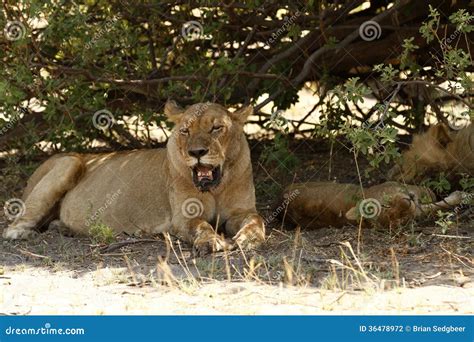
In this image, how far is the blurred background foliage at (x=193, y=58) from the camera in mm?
7945

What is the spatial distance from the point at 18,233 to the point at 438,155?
3.36m

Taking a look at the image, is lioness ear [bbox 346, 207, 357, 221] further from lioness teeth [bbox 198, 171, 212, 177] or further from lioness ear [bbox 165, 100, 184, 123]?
lioness ear [bbox 165, 100, 184, 123]

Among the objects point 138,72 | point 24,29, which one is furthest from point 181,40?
point 24,29

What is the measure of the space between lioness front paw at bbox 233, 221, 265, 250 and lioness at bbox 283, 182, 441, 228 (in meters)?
0.65

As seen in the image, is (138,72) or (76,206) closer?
(76,206)

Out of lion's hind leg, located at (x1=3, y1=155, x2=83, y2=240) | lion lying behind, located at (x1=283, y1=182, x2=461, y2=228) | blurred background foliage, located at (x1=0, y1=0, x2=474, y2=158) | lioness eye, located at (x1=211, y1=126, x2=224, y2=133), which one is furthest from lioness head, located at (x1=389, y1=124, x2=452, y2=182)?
lion's hind leg, located at (x1=3, y1=155, x2=83, y2=240)

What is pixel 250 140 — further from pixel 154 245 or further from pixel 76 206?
pixel 154 245

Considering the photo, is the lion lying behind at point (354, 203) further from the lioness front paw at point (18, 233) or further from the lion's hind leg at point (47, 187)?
the lioness front paw at point (18, 233)

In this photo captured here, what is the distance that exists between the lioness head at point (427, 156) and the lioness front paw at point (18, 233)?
292 centimetres

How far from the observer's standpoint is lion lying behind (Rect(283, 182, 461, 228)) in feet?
23.0

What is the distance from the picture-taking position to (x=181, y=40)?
9.02 m

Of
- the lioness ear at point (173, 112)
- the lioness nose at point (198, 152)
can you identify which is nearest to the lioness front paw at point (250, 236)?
the lioness nose at point (198, 152)

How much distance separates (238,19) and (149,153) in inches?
57.7

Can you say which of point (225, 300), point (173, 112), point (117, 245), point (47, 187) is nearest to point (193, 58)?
point (173, 112)
